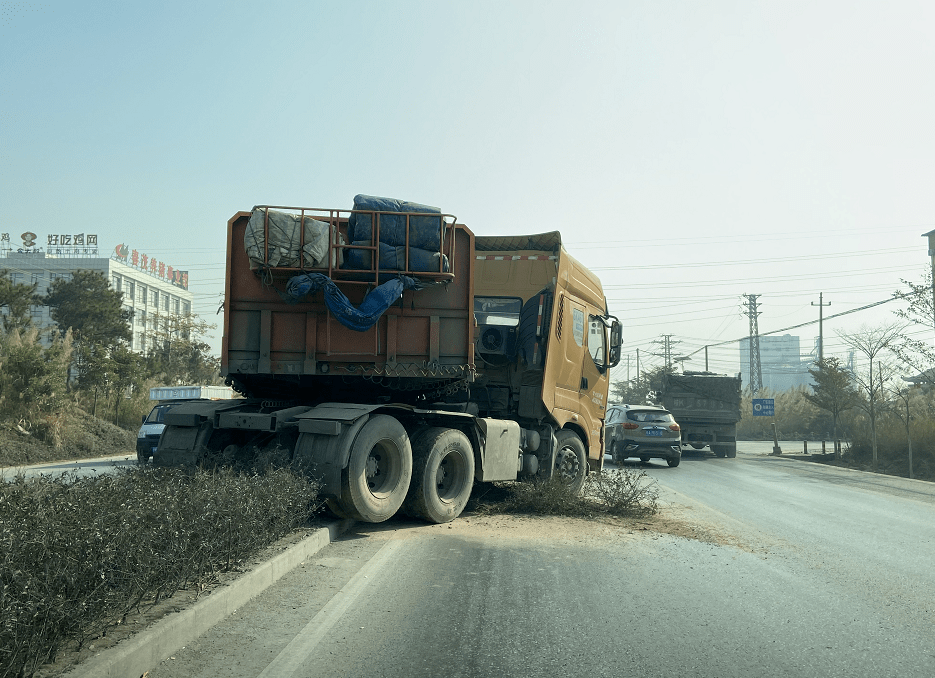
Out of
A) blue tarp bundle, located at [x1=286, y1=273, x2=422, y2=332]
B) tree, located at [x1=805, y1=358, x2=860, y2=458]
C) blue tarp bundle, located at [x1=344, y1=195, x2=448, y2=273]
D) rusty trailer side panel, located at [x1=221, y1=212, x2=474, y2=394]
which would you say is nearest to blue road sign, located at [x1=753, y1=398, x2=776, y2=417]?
tree, located at [x1=805, y1=358, x2=860, y2=458]

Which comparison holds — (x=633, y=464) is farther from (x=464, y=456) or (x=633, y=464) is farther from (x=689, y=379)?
(x=464, y=456)

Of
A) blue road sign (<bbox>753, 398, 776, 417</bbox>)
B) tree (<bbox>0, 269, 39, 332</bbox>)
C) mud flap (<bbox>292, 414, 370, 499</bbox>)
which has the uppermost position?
tree (<bbox>0, 269, 39, 332</bbox>)

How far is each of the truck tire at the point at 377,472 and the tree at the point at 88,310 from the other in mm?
37511

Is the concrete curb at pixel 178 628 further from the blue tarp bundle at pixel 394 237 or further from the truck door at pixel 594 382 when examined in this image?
the truck door at pixel 594 382

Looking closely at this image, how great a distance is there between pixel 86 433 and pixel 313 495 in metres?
20.8

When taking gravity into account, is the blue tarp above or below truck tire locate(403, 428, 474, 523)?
above

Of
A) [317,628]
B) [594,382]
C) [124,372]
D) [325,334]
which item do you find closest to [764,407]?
[124,372]

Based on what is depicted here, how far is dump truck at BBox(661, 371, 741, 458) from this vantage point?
28031 mm

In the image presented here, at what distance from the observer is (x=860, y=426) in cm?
2859

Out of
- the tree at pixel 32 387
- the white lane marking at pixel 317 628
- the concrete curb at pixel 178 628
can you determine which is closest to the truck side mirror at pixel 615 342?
the white lane marking at pixel 317 628

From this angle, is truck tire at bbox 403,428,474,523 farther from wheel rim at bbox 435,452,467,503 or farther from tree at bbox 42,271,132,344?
tree at bbox 42,271,132,344

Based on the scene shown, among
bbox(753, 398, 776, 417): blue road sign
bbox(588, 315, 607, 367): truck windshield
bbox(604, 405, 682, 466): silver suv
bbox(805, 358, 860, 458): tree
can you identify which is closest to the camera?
bbox(588, 315, 607, 367): truck windshield

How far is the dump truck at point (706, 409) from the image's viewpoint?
1104 inches

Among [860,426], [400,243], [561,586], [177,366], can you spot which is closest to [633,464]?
[860,426]
